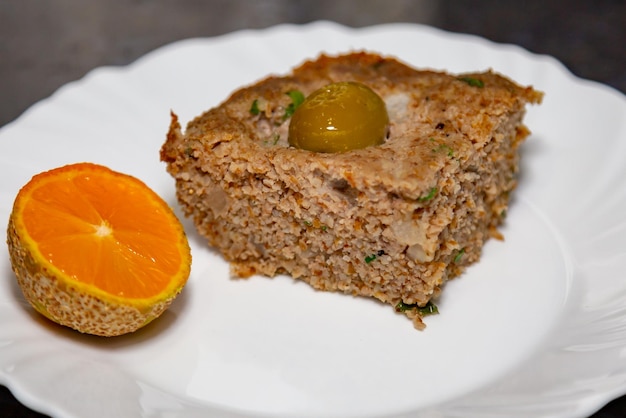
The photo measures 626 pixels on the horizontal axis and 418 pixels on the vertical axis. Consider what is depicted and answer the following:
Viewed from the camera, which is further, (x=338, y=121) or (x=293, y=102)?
(x=293, y=102)

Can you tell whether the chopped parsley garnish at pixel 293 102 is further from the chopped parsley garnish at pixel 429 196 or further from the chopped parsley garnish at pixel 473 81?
the chopped parsley garnish at pixel 429 196

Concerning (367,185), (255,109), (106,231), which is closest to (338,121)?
(367,185)

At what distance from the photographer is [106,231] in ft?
12.1

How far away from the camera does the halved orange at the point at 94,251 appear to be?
11.5ft

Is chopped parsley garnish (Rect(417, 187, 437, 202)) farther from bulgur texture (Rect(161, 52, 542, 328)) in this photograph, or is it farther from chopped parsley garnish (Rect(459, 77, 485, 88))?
chopped parsley garnish (Rect(459, 77, 485, 88))

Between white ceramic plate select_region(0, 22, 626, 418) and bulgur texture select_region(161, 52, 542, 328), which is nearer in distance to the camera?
white ceramic plate select_region(0, 22, 626, 418)

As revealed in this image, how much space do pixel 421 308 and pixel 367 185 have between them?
2.51ft

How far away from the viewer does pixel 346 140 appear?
13.1ft

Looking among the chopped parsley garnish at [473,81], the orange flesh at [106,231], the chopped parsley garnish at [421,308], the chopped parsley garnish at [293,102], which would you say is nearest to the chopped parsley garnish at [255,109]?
the chopped parsley garnish at [293,102]

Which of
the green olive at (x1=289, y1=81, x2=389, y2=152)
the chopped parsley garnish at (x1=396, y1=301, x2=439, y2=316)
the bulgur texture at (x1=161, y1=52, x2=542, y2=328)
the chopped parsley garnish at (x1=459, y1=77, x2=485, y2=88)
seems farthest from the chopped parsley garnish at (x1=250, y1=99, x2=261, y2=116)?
the chopped parsley garnish at (x1=396, y1=301, x2=439, y2=316)

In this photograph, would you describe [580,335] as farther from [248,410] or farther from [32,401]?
[32,401]

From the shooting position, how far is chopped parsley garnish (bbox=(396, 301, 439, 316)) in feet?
13.3

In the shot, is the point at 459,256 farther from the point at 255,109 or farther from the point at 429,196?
the point at 255,109

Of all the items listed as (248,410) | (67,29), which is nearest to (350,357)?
(248,410)
